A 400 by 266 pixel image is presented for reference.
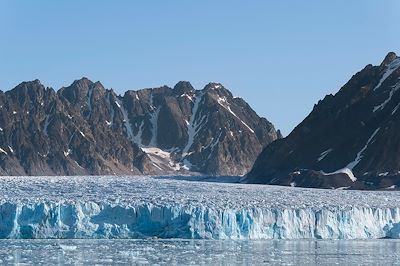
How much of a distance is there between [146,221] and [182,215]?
5.98ft

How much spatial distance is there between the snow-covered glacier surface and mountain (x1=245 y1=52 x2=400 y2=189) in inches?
1757

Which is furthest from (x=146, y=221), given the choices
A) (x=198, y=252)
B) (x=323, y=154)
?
(x=323, y=154)

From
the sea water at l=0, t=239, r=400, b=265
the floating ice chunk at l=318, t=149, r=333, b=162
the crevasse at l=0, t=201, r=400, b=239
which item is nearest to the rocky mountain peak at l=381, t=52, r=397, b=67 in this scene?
the floating ice chunk at l=318, t=149, r=333, b=162

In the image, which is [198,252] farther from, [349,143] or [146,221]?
[349,143]

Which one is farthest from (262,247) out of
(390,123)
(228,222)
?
(390,123)

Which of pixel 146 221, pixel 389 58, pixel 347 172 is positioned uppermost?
pixel 389 58

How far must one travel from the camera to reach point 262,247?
4322cm

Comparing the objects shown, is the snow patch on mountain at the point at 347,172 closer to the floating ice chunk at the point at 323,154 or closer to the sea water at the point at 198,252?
the floating ice chunk at the point at 323,154

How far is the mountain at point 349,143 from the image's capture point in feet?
328

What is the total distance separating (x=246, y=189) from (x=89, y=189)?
34.1 ft

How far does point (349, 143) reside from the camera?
4385 inches

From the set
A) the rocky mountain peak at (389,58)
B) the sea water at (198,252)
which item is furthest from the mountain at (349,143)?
the sea water at (198,252)

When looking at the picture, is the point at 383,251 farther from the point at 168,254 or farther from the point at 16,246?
the point at 16,246

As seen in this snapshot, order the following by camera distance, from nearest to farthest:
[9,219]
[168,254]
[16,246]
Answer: [168,254] < [16,246] < [9,219]
